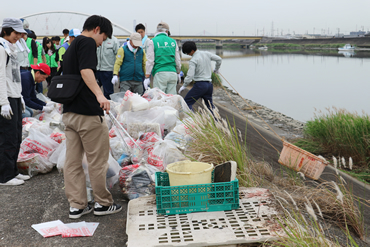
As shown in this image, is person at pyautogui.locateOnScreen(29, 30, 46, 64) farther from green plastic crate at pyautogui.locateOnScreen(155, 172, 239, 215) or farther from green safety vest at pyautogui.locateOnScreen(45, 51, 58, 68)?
green plastic crate at pyautogui.locateOnScreen(155, 172, 239, 215)

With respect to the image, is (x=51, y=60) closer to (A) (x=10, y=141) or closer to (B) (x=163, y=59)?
(B) (x=163, y=59)

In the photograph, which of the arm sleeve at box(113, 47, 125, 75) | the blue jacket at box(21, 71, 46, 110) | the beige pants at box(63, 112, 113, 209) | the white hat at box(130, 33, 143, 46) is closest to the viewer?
the beige pants at box(63, 112, 113, 209)

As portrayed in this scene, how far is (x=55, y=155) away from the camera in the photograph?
3.97 m

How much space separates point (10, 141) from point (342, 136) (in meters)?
5.88

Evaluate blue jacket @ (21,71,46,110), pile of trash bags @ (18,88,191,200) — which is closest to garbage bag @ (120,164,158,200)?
pile of trash bags @ (18,88,191,200)

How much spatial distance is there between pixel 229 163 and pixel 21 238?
176 cm

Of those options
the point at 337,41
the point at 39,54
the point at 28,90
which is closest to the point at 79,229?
the point at 28,90

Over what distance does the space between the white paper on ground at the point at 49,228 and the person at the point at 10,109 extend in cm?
113

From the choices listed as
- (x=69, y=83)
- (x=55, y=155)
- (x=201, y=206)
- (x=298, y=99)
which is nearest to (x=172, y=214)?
(x=201, y=206)

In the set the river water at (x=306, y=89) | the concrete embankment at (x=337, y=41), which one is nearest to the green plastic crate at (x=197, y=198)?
the river water at (x=306, y=89)

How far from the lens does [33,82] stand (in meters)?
4.99

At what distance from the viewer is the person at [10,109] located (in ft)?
11.2

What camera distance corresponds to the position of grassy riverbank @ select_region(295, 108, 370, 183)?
6.09m

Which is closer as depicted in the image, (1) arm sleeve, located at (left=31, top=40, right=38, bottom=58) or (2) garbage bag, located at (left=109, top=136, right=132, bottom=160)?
(2) garbage bag, located at (left=109, top=136, right=132, bottom=160)
